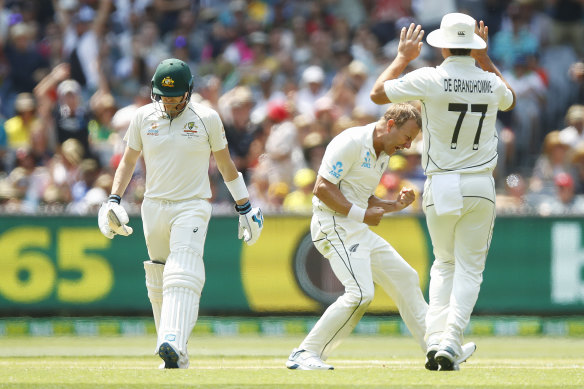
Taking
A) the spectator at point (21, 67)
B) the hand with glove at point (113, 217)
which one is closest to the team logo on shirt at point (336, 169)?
the hand with glove at point (113, 217)

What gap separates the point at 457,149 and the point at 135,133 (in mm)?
2338

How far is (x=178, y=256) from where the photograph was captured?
8.02 m

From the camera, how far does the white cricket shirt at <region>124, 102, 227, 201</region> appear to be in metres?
8.12

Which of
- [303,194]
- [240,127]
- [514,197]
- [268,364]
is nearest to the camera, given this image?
[268,364]

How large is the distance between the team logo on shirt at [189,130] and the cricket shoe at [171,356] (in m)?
1.50

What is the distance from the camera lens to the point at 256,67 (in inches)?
637

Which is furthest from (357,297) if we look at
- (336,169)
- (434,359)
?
(336,169)

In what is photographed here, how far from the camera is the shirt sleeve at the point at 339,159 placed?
7.91 meters

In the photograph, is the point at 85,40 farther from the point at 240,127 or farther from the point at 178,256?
the point at 178,256

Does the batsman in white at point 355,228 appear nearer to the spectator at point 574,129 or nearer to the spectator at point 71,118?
the spectator at point 574,129

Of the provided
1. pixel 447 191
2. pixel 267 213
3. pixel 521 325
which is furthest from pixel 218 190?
pixel 447 191

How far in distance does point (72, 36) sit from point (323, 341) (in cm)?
1040

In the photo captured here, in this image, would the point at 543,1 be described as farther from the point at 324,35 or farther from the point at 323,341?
the point at 323,341

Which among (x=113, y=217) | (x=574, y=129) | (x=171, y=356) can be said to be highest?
(x=113, y=217)
